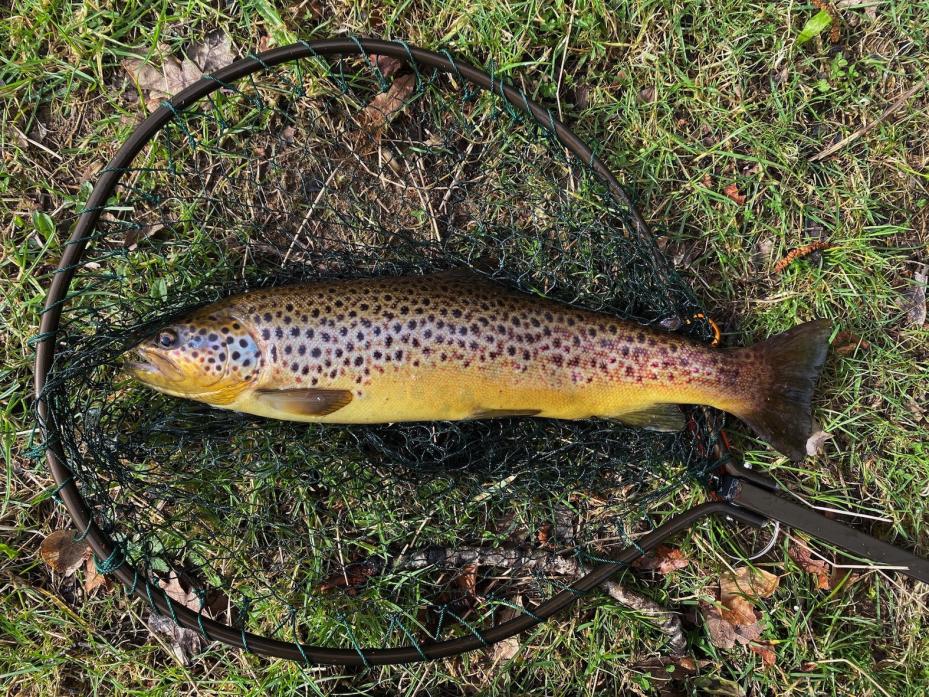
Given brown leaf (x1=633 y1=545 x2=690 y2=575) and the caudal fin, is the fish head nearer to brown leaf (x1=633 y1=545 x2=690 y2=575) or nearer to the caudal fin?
brown leaf (x1=633 y1=545 x2=690 y2=575)

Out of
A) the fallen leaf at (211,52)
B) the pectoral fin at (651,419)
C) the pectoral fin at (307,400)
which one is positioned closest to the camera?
the pectoral fin at (307,400)

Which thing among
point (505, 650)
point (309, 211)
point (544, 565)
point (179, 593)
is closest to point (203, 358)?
point (309, 211)

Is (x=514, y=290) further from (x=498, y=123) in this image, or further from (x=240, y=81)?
(x=240, y=81)

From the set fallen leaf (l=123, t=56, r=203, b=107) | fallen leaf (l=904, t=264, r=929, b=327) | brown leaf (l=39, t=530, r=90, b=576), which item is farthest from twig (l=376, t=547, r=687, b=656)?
fallen leaf (l=123, t=56, r=203, b=107)

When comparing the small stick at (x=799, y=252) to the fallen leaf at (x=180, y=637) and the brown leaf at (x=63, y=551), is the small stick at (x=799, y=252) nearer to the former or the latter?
the fallen leaf at (x=180, y=637)

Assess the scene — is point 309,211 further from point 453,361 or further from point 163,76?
point 453,361

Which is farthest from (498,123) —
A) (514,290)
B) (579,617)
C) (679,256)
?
(579,617)

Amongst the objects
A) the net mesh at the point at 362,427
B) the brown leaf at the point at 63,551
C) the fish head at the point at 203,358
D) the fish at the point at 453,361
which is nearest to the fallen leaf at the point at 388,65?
the net mesh at the point at 362,427

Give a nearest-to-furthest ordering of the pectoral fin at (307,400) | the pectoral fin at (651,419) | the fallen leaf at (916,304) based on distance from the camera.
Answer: the pectoral fin at (307,400)
the pectoral fin at (651,419)
the fallen leaf at (916,304)
